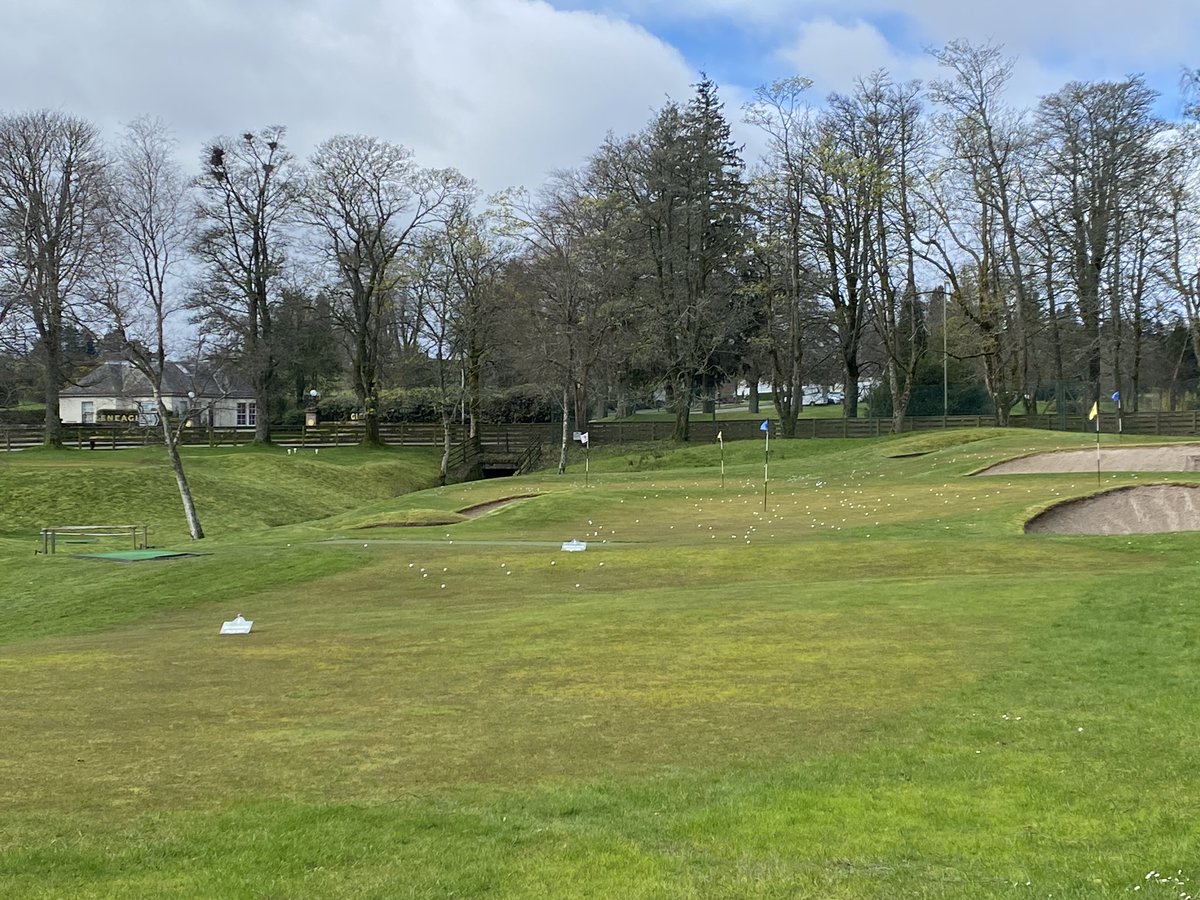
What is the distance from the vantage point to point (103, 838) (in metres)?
6.71

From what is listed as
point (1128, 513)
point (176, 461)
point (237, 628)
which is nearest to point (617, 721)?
point (237, 628)

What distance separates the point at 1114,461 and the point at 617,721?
30.6 meters

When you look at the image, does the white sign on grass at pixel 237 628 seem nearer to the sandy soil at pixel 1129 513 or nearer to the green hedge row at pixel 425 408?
the sandy soil at pixel 1129 513

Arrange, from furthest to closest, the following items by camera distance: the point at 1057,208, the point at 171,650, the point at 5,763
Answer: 1. the point at 1057,208
2. the point at 171,650
3. the point at 5,763

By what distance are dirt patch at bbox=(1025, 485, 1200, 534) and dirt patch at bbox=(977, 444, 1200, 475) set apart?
7.64 metres

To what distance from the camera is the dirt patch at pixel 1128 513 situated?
2494cm

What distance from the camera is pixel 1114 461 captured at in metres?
35.1

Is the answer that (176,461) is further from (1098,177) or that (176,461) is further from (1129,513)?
(1098,177)

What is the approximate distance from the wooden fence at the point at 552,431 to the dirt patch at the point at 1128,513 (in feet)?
113

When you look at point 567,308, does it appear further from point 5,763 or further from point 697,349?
point 5,763

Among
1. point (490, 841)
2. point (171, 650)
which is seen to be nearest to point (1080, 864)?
point (490, 841)

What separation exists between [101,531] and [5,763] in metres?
32.4

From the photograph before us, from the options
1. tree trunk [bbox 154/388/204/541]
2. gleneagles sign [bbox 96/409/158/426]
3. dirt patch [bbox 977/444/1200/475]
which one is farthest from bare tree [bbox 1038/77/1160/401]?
gleneagles sign [bbox 96/409/158/426]

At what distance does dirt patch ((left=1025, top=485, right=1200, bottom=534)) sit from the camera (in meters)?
24.9
